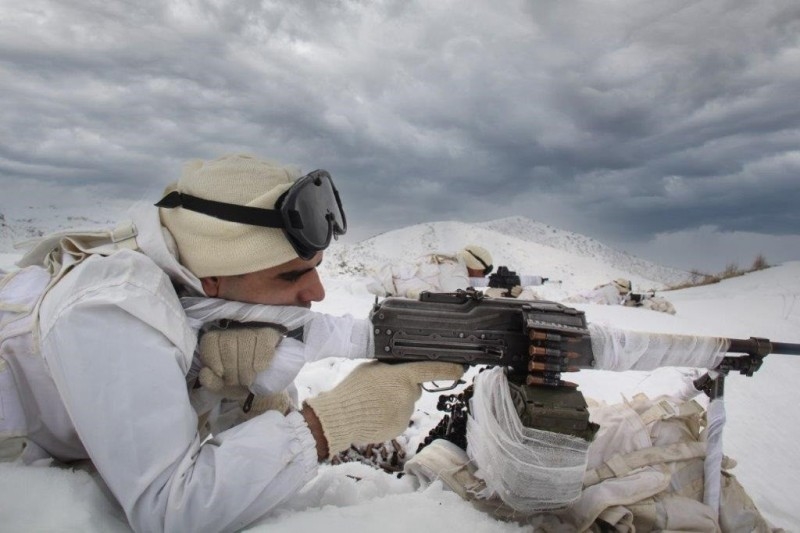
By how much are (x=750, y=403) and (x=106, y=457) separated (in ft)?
17.8

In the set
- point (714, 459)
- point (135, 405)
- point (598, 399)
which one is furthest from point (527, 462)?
point (598, 399)

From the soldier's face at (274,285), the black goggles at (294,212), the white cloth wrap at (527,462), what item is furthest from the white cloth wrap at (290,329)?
the white cloth wrap at (527,462)

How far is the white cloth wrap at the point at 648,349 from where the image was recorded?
224cm

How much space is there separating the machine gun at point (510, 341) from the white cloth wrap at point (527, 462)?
0.19ft

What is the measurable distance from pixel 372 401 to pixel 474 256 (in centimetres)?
721

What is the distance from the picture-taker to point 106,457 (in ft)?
4.60

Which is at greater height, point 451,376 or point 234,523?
point 451,376

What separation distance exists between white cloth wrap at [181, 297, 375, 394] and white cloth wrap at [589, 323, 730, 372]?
3.67 ft

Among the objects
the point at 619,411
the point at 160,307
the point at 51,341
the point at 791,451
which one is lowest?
the point at 791,451

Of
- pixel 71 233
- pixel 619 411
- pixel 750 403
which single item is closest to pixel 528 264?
pixel 750 403

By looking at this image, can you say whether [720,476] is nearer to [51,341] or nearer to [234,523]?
[234,523]

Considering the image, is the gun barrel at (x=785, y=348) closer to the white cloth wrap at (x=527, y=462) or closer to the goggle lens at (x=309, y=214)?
the white cloth wrap at (x=527, y=462)

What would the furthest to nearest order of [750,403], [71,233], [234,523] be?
[750,403]
[71,233]
[234,523]

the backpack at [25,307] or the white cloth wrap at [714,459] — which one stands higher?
the backpack at [25,307]
